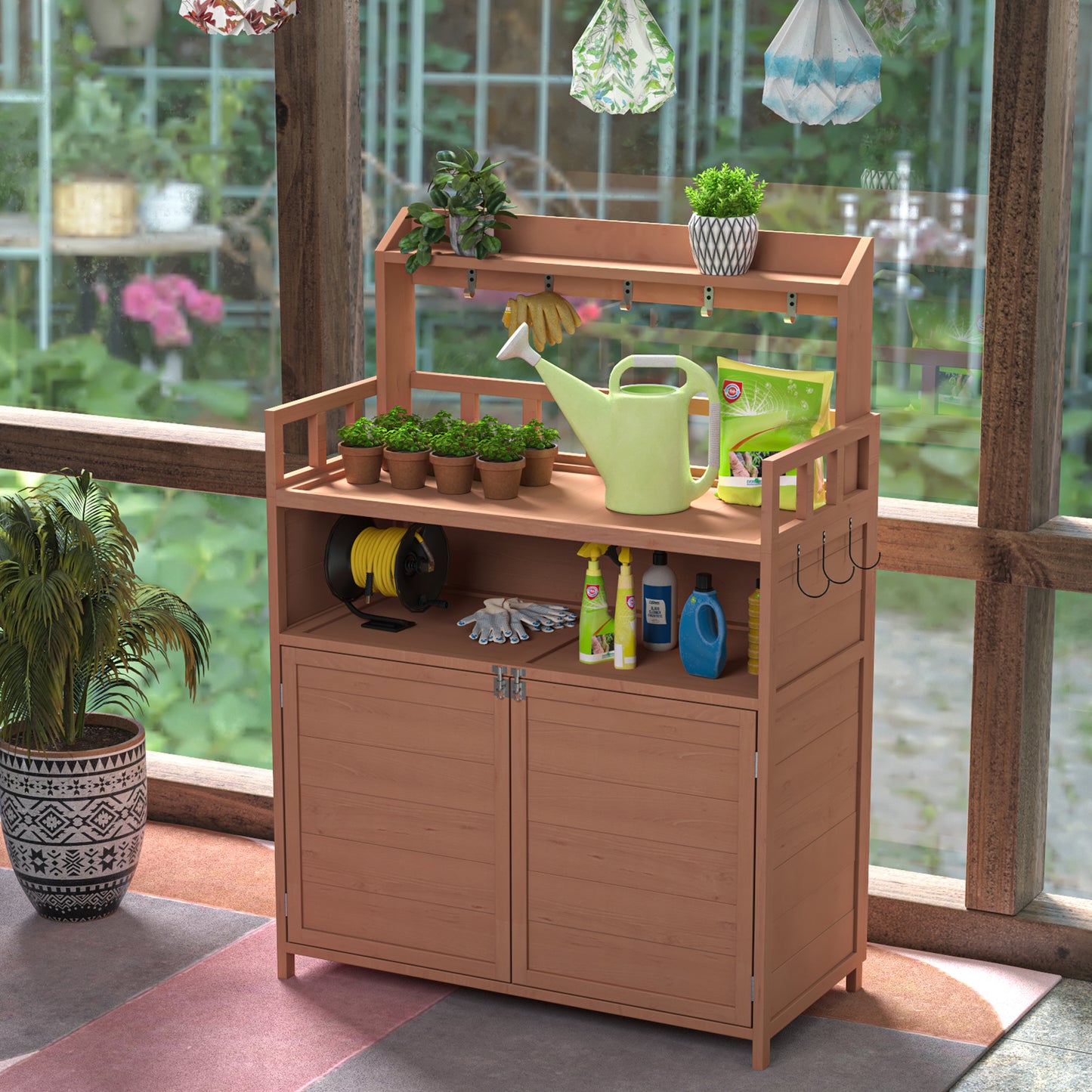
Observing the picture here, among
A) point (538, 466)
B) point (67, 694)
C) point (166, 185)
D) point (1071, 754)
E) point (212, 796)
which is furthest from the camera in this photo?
point (212, 796)

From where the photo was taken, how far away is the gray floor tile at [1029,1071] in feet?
11.7

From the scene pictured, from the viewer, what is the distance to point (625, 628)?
3621 millimetres

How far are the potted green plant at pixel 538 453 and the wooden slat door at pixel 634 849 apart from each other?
466mm

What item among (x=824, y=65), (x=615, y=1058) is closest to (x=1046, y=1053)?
(x=615, y=1058)

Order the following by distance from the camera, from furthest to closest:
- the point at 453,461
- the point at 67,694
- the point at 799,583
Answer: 1. the point at 67,694
2. the point at 453,461
3. the point at 799,583

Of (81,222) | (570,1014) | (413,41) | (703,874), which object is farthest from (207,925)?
(413,41)

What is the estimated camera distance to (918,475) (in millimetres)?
4070

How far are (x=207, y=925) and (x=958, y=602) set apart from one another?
1874 mm

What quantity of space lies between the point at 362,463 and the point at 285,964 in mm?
1115

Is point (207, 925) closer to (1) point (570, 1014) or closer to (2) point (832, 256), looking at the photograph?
(1) point (570, 1014)

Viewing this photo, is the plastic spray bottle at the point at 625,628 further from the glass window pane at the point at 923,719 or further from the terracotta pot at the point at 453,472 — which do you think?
the glass window pane at the point at 923,719

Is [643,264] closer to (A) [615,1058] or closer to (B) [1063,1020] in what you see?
(A) [615,1058]

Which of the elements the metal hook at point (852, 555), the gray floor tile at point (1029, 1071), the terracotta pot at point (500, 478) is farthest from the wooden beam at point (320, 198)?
the gray floor tile at point (1029, 1071)

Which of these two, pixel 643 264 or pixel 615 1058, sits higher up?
pixel 643 264
